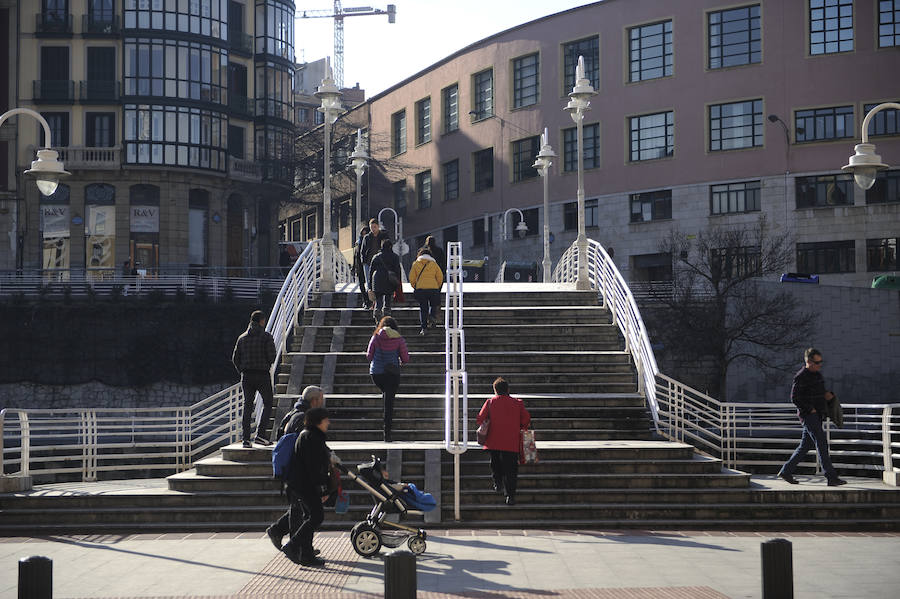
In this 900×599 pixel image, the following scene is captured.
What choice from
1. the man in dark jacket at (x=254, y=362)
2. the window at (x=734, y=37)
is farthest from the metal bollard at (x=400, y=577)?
the window at (x=734, y=37)

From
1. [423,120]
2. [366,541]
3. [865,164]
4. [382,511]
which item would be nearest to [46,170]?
[382,511]

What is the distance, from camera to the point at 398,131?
6606cm

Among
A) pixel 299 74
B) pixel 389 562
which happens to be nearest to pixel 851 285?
pixel 389 562

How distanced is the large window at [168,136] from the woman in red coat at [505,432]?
4121 centimetres

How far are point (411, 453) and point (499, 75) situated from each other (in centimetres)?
4440

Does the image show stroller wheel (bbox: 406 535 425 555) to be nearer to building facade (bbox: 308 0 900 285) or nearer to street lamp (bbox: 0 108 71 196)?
street lamp (bbox: 0 108 71 196)

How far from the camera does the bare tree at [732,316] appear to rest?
3888 cm

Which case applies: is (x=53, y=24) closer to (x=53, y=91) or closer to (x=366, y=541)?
(x=53, y=91)

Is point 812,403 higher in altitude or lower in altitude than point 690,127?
lower

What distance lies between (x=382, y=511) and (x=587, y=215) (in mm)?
41729

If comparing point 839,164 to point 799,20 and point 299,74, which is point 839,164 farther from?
point 299,74

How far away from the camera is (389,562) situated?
6805 millimetres

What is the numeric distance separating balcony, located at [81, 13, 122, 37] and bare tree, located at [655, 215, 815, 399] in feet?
96.3

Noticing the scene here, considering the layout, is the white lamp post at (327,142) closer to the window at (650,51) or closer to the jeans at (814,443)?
the jeans at (814,443)
